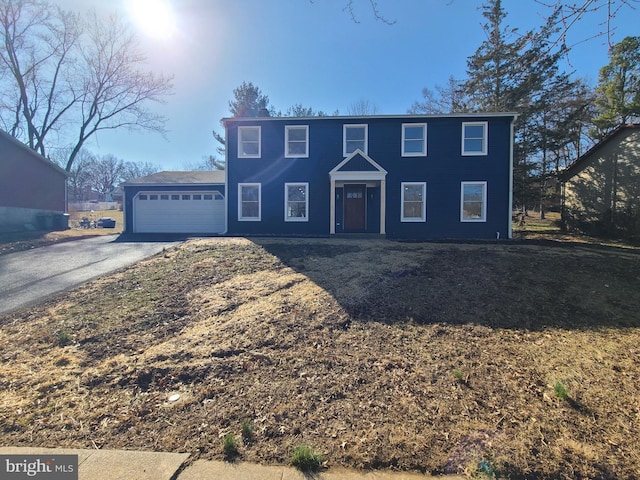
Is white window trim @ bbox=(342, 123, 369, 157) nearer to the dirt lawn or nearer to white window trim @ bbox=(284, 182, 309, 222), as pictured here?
white window trim @ bbox=(284, 182, 309, 222)

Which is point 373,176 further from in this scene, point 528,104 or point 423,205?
point 528,104

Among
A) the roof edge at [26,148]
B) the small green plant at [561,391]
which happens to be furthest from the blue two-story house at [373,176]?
the roof edge at [26,148]

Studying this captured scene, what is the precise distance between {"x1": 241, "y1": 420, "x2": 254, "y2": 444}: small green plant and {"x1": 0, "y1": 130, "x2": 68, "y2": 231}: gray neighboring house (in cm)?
2248

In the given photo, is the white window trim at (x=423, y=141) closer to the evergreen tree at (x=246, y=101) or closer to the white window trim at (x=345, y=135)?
the white window trim at (x=345, y=135)

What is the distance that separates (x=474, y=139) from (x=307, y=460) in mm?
14915

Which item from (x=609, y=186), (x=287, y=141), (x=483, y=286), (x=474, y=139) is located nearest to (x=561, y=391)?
(x=483, y=286)

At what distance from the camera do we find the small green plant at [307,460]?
2.40 meters

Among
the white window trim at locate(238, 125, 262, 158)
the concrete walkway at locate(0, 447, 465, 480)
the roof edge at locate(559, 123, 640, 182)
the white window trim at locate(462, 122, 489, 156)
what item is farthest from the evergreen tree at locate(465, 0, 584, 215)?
the concrete walkway at locate(0, 447, 465, 480)

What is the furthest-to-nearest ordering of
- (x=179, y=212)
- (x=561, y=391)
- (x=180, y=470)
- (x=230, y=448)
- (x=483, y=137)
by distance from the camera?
(x=179, y=212)
(x=483, y=137)
(x=561, y=391)
(x=230, y=448)
(x=180, y=470)

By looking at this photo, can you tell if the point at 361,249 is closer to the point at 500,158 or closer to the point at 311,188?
the point at 311,188

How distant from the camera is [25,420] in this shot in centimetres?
297

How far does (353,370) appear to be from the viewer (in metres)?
3.58

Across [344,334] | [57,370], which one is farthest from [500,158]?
[57,370]

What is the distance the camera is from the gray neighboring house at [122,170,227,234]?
1870 cm
